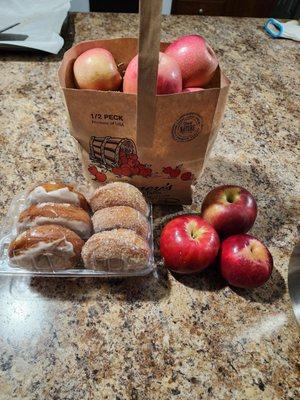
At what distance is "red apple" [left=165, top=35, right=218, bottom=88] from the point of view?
0.61m

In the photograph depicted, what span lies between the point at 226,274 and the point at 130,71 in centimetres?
42

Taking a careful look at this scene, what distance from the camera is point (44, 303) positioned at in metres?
0.58

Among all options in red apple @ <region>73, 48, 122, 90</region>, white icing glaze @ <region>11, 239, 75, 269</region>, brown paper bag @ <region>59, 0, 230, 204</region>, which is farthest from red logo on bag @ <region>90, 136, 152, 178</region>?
white icing glaze @ <region>11, 239, 75, 269</region>

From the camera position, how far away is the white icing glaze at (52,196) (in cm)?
59

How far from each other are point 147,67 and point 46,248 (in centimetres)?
33

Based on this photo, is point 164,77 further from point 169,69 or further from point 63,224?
point 63,224

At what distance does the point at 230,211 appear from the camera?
0.63 m

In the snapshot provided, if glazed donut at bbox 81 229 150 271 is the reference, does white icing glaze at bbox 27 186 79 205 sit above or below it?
above

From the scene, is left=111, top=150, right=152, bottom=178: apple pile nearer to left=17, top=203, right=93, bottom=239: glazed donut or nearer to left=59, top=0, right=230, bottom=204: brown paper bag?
left=59, top=0, right=230, bottom=204: brown paper bag

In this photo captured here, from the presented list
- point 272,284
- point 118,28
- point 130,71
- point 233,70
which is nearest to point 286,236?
point 272,284

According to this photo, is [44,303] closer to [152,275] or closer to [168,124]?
[152,275]

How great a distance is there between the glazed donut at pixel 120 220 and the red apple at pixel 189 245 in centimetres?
5

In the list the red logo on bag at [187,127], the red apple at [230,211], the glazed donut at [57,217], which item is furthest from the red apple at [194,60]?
the glazed donut at [57,217]

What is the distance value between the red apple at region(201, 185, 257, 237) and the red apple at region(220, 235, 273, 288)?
46 millimetres
